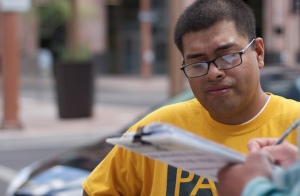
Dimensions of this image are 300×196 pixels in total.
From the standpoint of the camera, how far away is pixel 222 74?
5.46 ft

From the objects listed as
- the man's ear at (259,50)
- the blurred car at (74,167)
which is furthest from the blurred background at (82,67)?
the man's ear at (259,50)

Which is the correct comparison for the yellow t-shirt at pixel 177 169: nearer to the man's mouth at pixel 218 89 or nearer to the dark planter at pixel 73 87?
the man's mouth at pixel 218 89

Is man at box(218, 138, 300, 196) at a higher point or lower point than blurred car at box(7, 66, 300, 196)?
higher

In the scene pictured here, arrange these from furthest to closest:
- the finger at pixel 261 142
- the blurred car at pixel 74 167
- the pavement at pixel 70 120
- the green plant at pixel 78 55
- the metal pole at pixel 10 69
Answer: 1. the green plant at pixel 78 55
2. the metal pole at pixel 10 69
3. the pavement at pixel 70 120
4. the blurred car at pixel 74 167
5. the finger at pixel 261 142

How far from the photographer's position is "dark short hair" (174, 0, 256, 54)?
5.53ft

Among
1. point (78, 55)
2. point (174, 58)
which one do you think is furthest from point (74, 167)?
point (78, 55)

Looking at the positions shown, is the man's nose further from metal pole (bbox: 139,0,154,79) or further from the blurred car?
metal pole (bbox: 139,0,154,79)

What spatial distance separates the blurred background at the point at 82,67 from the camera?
9.63 m

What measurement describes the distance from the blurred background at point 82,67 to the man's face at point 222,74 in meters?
0.85

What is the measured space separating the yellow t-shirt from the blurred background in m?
0.89

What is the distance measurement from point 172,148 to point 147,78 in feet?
89.2

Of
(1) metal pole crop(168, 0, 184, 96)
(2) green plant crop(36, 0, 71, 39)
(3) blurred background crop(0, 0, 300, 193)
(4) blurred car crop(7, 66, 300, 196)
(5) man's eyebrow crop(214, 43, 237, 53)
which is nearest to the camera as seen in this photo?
(5) man's eyebrow crop(214, 43, 237, 53)

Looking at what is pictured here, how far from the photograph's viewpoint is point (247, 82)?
170 cm

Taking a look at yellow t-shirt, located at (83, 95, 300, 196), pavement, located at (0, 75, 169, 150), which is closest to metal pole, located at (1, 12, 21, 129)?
pavement, located at (0, 75, 169, 150)
